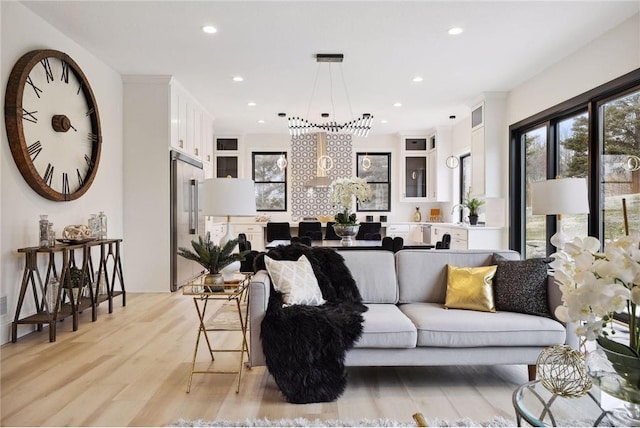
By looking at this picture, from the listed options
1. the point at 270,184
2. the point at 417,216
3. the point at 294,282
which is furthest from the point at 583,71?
the point at 270,184

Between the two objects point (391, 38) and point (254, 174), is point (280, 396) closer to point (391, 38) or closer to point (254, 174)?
point (391, 38)

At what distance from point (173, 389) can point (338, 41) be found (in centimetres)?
349

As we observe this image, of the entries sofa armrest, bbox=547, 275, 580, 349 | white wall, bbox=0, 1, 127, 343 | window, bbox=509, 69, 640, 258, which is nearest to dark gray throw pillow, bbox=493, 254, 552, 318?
sofa armrest, bbox=547, 275, 580, 349

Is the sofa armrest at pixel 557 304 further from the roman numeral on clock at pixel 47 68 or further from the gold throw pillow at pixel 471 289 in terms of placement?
the roman numeral on clock at pixel 47 68

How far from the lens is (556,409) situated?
1.43 m

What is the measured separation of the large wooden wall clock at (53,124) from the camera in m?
3.49

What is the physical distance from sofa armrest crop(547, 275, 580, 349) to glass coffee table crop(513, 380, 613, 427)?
115 centimetres

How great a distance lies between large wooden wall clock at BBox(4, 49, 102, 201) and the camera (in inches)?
138

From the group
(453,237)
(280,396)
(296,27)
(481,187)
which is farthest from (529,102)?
(280,396)

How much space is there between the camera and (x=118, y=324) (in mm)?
4023

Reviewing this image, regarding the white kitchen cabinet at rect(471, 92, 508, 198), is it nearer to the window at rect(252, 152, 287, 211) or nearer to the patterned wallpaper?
the patterned wallpaper

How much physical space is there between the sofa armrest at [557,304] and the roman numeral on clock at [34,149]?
4.23 meters

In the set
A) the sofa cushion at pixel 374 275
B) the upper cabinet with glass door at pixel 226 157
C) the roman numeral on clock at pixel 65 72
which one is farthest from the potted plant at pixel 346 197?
the upper cabinet with glass door at pixel 226 157

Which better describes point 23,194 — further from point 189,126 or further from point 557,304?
point 557,304
